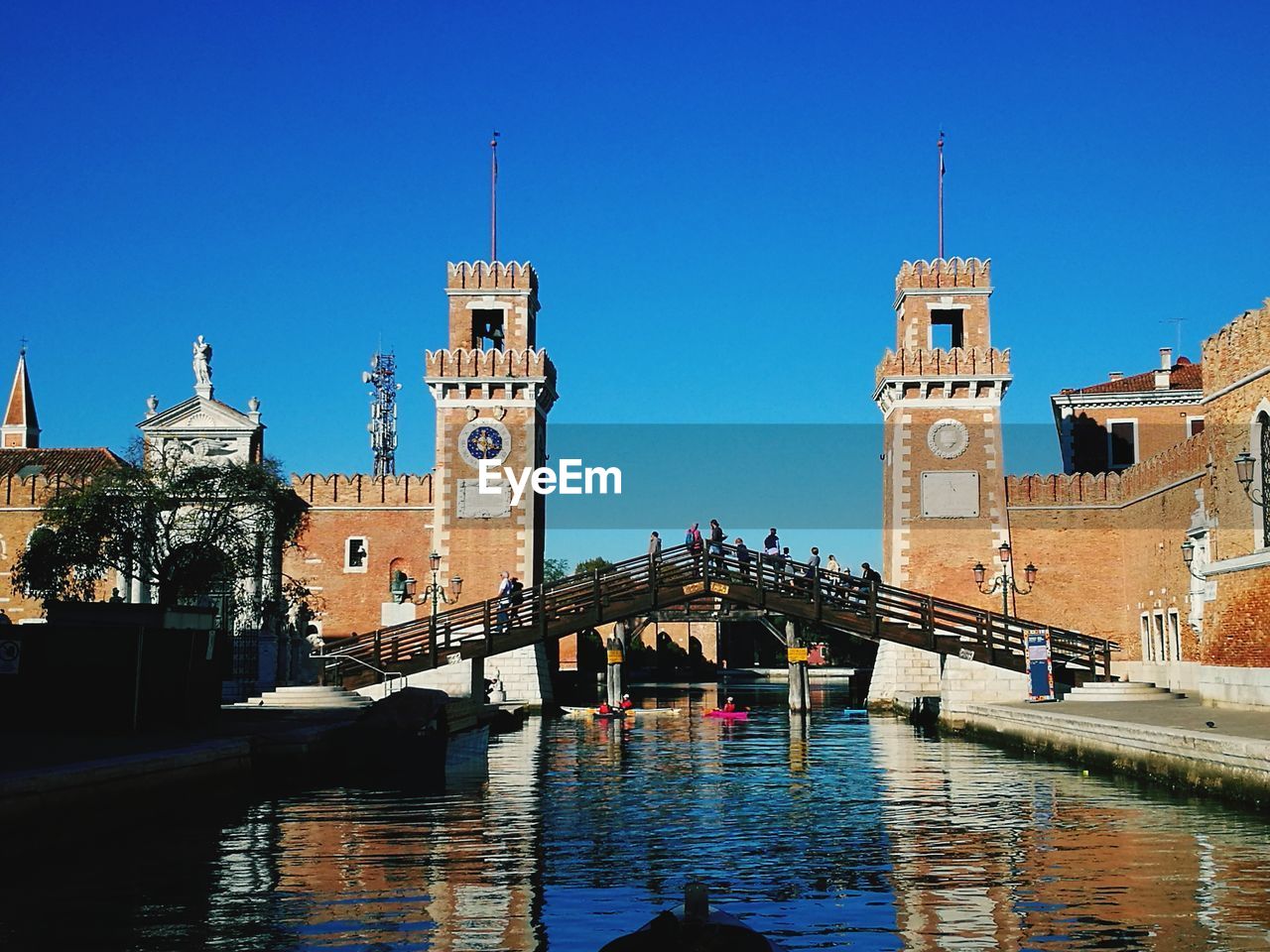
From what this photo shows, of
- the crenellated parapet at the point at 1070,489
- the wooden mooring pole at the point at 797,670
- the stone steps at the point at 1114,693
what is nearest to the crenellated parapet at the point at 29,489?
the wooden mooring pole at the point at 797,670

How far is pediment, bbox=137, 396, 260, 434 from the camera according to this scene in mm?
48656

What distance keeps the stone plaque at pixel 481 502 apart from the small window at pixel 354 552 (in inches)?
192

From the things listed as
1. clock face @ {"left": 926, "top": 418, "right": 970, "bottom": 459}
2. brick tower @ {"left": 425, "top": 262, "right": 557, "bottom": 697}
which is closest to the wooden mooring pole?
clock face @ {"left": 926, "top": 418, "right": 970, "bottom": 459}

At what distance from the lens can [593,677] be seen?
6341cm

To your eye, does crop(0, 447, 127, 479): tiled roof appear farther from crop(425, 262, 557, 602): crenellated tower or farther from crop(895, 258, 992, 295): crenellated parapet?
crop(895, 258, 992, 295): crenellated parapet

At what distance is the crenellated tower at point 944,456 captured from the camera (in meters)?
44.9

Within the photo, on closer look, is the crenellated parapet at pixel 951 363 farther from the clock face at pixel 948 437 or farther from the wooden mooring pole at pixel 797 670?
the wooden mooring pole at pixel 797 670

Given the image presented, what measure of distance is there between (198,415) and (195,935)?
133ft

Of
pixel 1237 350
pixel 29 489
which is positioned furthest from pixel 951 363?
pixel 29 489

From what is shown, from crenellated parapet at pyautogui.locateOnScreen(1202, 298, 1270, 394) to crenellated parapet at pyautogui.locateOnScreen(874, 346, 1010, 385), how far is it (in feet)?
49.1

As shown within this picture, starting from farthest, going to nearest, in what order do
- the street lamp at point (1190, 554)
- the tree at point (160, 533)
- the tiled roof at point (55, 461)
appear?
the tiled roof at point (55, 461)
the tree at point (160, 533)
the street lamp at point (1190, 554)

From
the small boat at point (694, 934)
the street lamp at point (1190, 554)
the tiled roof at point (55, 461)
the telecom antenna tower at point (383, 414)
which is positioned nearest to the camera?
the small boat at point (694, 934)

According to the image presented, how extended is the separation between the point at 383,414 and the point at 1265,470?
8333cm

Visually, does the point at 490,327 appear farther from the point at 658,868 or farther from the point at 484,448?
the point at 658,868
